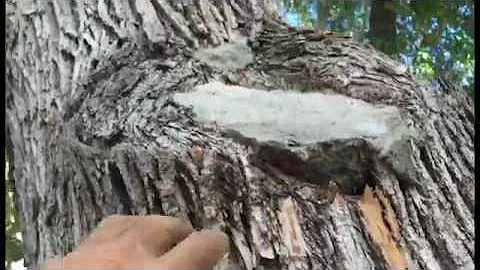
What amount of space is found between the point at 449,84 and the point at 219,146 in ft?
1.32

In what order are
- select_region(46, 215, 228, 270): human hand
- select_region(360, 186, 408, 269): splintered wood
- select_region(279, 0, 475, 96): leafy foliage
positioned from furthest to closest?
select_region(279, 0, 475, 96): leafy foliage
select_region(360, 186, 408, 269): splintered wood
select_region(46, 215, 228, 270): human hand

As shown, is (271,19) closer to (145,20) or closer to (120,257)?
(145,20)

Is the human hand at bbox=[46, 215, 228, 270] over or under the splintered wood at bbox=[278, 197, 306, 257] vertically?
over

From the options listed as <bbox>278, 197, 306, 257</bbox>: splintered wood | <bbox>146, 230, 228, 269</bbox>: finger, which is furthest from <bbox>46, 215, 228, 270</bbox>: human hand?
<bbox>278, 197, 306, 257</bbox>: splintered wood

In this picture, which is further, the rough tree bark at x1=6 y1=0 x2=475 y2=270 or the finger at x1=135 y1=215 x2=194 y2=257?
the rough tree bark at x1=6 y1=0 x2=475 y2=270

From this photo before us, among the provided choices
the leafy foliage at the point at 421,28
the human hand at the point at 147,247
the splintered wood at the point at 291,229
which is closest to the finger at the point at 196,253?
the human hand at the point at 147,247

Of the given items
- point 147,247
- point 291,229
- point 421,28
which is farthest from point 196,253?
point 421,28

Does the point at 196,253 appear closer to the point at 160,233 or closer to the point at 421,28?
the point at 160,233

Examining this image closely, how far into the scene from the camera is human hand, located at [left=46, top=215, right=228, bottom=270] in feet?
2.33

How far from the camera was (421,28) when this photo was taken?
2.51m

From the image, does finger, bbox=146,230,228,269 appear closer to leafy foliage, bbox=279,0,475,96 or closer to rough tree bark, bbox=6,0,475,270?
rough tree bark, bbox=6,0,475,270

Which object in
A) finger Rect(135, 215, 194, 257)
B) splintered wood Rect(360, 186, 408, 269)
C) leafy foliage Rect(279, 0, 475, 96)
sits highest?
finger Rect(135, 215, 194, 257)

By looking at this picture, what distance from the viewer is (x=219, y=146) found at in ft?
3.09

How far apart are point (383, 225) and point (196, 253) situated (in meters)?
0.27
